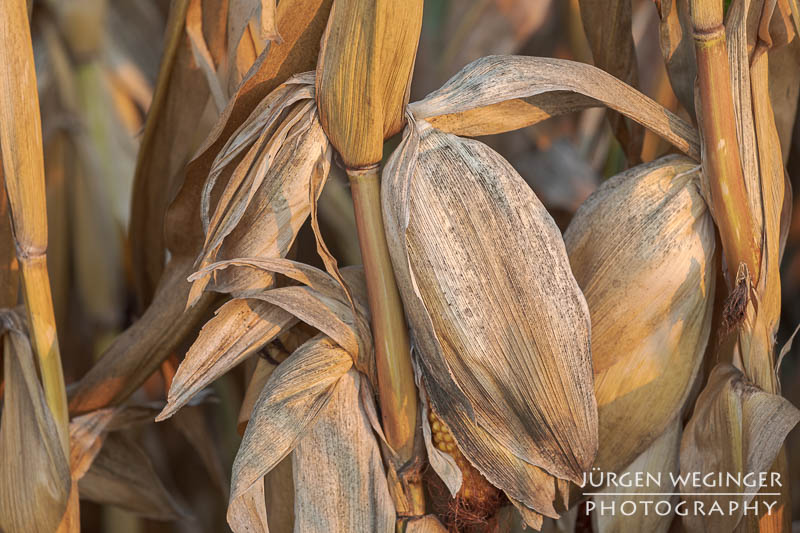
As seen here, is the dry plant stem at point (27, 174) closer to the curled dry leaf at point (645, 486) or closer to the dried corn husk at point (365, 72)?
the dried corn husk at point (365, 72)

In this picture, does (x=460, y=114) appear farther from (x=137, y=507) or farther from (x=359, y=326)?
(x=137, y=507)

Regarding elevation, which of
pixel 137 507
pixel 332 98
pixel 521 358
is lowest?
pixel 137 507

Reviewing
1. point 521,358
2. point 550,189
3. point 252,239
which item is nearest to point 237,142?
point 252,239

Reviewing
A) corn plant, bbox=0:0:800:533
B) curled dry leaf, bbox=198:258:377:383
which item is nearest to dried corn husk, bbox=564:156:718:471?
corn plant, bbox=0:0:800:533

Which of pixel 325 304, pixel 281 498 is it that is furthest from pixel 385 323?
pixel 281 498

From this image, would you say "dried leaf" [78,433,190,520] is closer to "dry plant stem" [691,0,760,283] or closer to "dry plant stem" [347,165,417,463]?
"dry plant stem" [347,165,417,463]

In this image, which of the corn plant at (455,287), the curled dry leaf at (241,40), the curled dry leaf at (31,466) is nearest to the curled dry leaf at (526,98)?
the corn plant at (455,287)

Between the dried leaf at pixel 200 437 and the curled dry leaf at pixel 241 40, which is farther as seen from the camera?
the dried leaf at pixel 200 437
